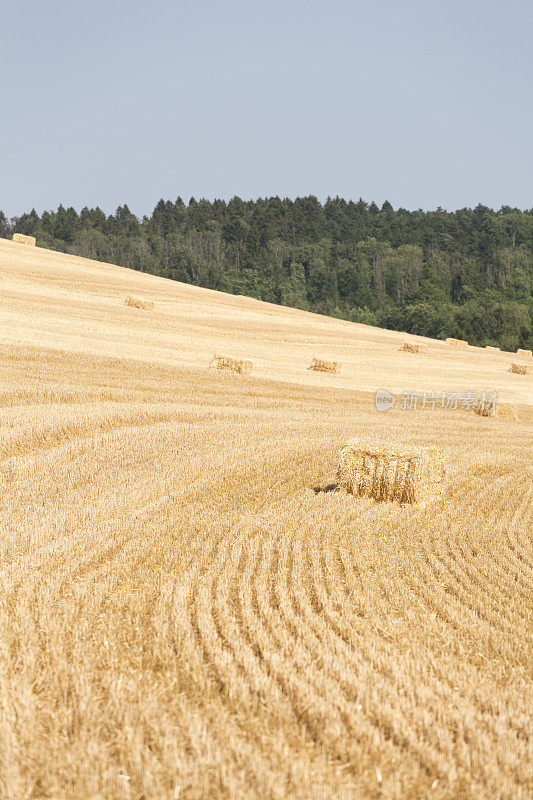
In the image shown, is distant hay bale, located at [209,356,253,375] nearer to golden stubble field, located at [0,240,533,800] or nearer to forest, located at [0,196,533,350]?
golden stubble field, located at [0,240,533,800]

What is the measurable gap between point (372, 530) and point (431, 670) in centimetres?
427

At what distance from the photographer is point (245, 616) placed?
6840mm

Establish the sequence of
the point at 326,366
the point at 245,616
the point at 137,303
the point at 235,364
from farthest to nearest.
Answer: the point at 137,303 < the point at 326,366 < the point at 235,364 < the point at 245,616

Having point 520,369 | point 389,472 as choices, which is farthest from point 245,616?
point 520,369

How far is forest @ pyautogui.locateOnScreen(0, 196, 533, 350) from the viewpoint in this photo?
9375 cm

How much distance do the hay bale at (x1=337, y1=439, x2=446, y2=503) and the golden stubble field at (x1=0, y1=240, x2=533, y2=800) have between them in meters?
0.31

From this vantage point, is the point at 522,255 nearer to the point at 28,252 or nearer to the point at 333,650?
the point at 28,252

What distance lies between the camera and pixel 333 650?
20.5 ft

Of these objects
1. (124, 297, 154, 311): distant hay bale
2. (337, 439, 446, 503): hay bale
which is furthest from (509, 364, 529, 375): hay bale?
(337, 439, 446, 503): hay bale

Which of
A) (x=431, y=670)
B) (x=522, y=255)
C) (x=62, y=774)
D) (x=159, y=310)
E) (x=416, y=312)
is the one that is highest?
(x=522, y=255)

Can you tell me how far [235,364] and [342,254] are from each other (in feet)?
383

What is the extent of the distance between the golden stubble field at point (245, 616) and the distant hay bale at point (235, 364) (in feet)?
28.3

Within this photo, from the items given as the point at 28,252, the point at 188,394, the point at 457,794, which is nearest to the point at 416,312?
the point at 28,252

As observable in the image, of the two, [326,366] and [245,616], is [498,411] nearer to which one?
[326,366]
